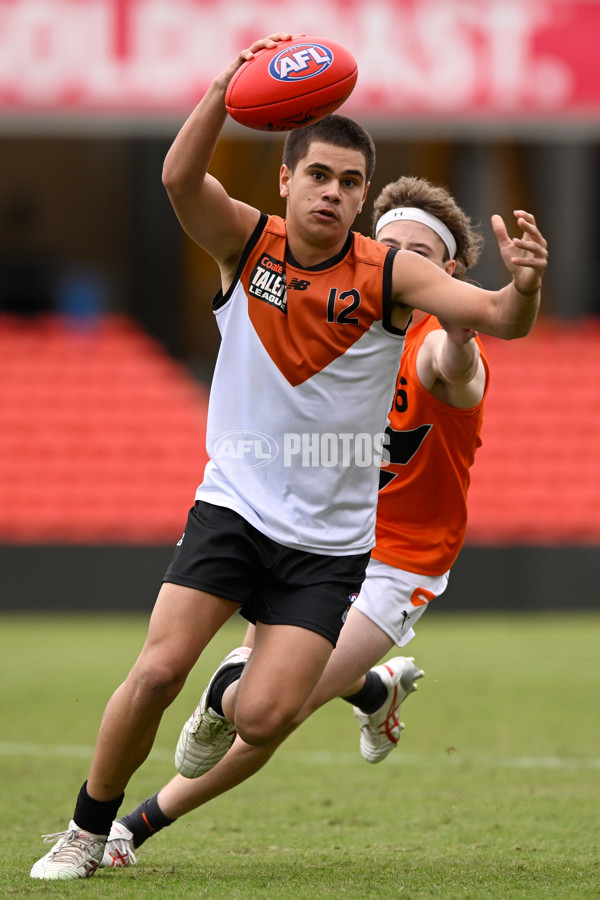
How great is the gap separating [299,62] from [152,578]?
344 inches

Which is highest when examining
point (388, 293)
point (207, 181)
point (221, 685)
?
point (207, 181)

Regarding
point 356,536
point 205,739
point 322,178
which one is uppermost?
point 322,178

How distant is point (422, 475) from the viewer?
189 inches

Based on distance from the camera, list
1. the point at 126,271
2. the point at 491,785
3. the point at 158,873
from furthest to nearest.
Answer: the point at 126,271 → the point at 491,785 → the point at 158,873

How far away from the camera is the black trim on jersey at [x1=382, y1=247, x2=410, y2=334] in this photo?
388 cm

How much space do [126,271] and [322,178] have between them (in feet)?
52.7

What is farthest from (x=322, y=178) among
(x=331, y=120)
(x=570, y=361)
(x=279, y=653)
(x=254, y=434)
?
(x=570, y=361)

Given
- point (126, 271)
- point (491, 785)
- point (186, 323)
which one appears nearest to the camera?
point (491, 785)

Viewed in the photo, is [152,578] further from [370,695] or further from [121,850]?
[121,850]

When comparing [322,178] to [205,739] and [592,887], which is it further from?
[592,887]

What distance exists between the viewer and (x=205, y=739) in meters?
4.23

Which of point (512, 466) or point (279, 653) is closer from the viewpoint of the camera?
point (279, 653)

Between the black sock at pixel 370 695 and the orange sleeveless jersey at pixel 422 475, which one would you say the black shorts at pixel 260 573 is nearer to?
the orange sleeveless jersey at pixel 422 475

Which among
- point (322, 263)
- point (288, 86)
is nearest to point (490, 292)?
point (322, 263)
